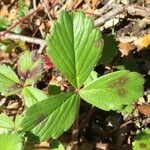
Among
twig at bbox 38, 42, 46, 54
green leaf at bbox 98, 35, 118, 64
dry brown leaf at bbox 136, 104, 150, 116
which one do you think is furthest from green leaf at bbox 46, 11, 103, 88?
twig at bbox 38, 42, 46, 54

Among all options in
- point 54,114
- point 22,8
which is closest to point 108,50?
point 54,114

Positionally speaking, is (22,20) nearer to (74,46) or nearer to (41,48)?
(41,48)

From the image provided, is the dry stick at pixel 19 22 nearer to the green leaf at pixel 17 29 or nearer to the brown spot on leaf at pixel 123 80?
the green leaf at pixel 17 29

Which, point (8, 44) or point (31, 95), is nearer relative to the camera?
point (31, 95)

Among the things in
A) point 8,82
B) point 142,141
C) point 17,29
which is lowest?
point 142,141

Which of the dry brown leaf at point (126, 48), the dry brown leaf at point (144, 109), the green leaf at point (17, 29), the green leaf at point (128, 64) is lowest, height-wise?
the dry brown leaf at point (144, 109)

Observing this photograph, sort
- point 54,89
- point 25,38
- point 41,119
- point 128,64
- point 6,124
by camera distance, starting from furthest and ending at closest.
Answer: point 25,38 < point 128,64 < point 54,89 < point 6,124 < point 41,119

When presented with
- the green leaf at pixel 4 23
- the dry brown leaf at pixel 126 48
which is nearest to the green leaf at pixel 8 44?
the green leaf at pixel 4 23
